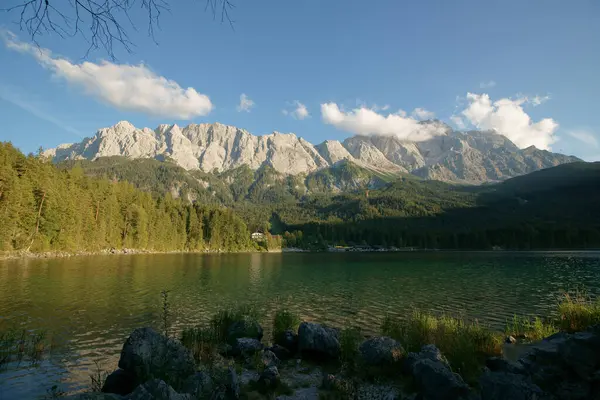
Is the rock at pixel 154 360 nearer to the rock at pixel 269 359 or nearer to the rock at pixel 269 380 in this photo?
the rock at pixel 269 380

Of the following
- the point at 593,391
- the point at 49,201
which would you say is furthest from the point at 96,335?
the point at 49,201

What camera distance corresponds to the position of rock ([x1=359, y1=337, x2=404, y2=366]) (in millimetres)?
15062

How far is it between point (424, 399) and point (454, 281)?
56429 mm

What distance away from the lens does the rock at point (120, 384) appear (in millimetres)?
12414

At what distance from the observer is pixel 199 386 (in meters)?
10.5

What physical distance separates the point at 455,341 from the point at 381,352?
12.9 feet

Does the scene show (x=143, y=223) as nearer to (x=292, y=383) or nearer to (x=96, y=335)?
(x=96, y=335)

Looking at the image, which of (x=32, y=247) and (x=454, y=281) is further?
(x=32, y=247)

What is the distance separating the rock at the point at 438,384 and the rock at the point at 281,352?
9007 mm

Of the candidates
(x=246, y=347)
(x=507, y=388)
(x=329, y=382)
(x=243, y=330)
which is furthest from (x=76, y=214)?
(x=507, y=388)

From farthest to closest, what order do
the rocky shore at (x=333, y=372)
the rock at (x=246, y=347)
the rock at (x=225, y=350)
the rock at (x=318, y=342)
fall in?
Result: 1. the rock at (x=225, y=350)
2. the rock at (x=246, y=347)
3. the rock at (x=318, y=342)
4. the rocky shore at (x=333, y=372)

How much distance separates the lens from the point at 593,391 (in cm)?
962

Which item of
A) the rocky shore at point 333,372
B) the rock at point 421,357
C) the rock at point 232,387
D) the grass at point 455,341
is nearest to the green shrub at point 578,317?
the grass at point 455,341

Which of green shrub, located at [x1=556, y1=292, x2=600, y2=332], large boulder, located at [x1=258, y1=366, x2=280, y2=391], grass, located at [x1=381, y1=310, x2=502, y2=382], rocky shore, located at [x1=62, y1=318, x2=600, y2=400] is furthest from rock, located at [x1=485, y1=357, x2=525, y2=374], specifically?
large boulder, located at [x1=258, y1=366, x2=280, y2=391]
